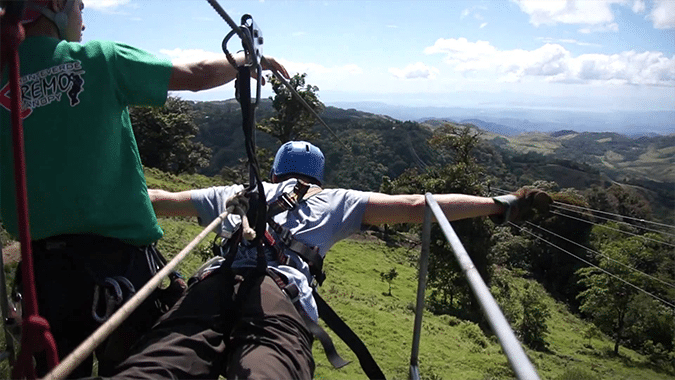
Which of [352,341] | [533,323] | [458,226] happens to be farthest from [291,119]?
[352,341]

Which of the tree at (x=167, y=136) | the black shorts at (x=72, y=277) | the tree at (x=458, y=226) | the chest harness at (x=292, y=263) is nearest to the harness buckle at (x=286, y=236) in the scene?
the chest harness at (x=292, y=263)

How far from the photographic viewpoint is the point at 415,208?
9.34 ft

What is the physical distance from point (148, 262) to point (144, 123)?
129 feet

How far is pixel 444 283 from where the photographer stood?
30.3 metres

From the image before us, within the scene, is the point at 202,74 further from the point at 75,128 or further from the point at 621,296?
the point at 621,296

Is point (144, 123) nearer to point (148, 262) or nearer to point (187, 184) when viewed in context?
point (187, 184)

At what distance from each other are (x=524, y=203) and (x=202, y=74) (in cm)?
204

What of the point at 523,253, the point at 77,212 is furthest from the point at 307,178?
the point at 523,253

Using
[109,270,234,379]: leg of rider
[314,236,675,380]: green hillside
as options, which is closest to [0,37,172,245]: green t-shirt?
[109,270,234,379]: leg of rider

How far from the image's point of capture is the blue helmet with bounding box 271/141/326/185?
3.41 metres

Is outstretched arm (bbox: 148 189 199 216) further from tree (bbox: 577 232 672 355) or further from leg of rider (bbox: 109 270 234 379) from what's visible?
Result: tree (bbox: 577 232 672 355)

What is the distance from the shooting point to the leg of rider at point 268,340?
1966 millimetres

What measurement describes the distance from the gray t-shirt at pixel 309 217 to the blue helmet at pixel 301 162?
31cm

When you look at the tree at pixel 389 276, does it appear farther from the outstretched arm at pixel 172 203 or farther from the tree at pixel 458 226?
the outstretched arm at pixel 172 203
